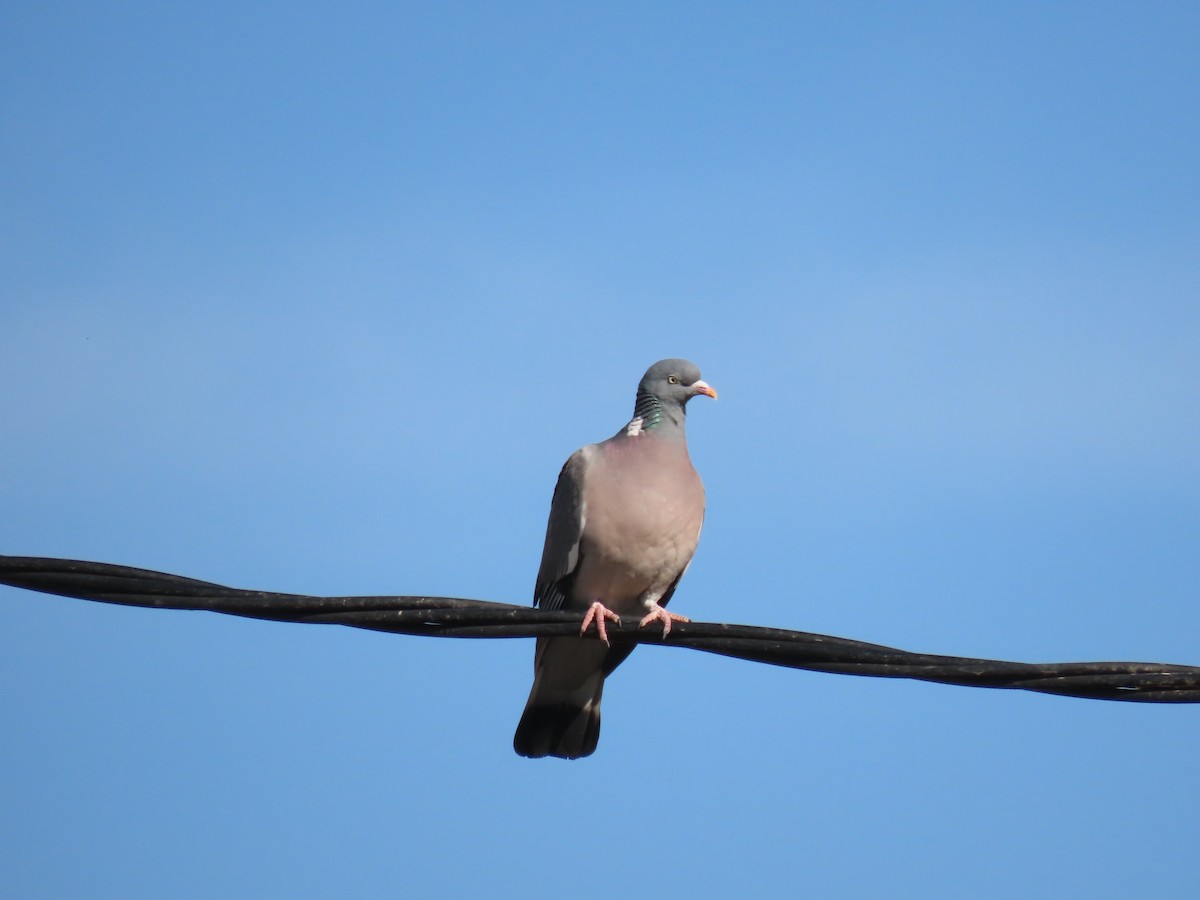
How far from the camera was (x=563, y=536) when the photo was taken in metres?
5.25

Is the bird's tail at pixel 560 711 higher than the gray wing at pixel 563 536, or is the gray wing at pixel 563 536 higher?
the gray wing at pixel 563 536

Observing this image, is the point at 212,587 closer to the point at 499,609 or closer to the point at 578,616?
the point at 499,609

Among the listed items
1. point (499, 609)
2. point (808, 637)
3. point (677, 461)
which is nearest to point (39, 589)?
point (499, 609)

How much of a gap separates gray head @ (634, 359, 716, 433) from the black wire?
2282mm

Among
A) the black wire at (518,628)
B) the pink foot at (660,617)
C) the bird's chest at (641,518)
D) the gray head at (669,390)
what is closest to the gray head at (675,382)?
the gray head at (669,390)

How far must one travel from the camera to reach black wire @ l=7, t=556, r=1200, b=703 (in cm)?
305

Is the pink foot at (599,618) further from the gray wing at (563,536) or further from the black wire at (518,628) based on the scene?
the gray wing at (563,536)

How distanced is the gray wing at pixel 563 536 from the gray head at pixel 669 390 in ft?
1.23

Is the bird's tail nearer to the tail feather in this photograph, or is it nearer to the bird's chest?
the tail feather

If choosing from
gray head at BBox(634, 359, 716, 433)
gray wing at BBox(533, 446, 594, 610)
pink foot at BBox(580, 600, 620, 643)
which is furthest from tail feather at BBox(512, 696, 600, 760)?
gray head at BBox(634, 359, 716, 433)

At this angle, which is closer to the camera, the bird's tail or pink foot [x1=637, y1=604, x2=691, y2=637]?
pink foot [x1=637, y1=604, x2=691, y2=637]

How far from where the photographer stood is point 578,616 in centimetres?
344

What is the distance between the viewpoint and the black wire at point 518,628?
3047 mm

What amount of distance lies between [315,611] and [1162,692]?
2041 mm
